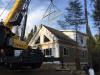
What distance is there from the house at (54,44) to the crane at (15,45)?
2354cm

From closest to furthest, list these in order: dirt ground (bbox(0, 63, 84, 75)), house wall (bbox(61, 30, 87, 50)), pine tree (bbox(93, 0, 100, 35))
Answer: dirt ground (bbox(0, 63, 84, 75)) < pine tree (bbox(93, 0, 100, 35)) < house wall (bbox(61, 30, 87, 50))

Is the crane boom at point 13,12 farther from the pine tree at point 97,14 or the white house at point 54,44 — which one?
the white house at point 54,44

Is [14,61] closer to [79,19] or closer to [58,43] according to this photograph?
[79,19]

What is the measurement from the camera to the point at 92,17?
4281 cm

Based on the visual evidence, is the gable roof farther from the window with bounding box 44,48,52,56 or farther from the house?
the window with bounding box 44,48,52,56

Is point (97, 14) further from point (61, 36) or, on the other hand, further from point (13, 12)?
point (13, 12)

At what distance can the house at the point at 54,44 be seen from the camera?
5288 cm

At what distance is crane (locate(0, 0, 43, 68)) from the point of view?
24.1m

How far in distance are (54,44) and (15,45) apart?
2733cm

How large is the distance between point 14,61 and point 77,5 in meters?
25.0

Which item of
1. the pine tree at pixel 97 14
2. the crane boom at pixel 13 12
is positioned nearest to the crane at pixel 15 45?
the crane boom at pixel 13 12

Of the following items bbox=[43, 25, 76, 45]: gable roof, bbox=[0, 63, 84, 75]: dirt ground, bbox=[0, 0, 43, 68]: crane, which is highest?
bbox=[43, 25, 76, 45]: gable roof

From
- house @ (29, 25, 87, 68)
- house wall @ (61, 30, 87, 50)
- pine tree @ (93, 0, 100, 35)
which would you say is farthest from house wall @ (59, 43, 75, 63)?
pine tree @ (93, 0, 100, 35)

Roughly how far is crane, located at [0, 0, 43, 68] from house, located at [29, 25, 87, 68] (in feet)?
77.2
